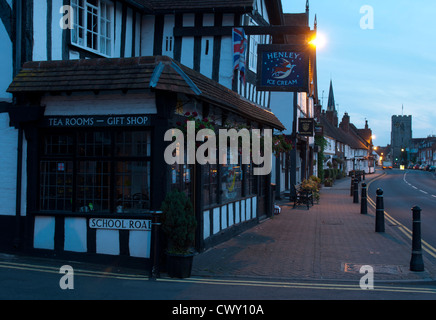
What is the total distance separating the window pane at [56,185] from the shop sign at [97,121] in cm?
80

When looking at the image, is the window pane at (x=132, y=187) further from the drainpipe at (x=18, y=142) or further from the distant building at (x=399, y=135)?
the distant building at (x=399, y=135)

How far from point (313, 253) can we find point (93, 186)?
16.3 ft

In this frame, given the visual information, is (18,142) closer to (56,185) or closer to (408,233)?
(56,185)

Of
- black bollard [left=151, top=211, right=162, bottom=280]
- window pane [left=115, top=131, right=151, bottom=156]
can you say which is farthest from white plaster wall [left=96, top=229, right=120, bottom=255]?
window pane [left=115, top=131, right=151, bottom=156]

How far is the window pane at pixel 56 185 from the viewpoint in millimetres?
8992

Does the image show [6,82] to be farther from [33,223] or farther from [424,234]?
[424,234]

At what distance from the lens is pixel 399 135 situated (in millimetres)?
170000

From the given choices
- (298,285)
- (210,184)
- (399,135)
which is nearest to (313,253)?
(298,285)

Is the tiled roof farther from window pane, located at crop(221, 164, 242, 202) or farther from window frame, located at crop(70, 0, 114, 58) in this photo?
window pane, located at crop(221, 164, 242, 202)

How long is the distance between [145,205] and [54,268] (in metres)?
1.98

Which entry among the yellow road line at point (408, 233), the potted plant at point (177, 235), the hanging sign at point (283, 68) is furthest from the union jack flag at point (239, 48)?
the yellow road line at point (408, 233)

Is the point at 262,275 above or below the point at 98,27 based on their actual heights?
below

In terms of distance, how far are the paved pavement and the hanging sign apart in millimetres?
4244
